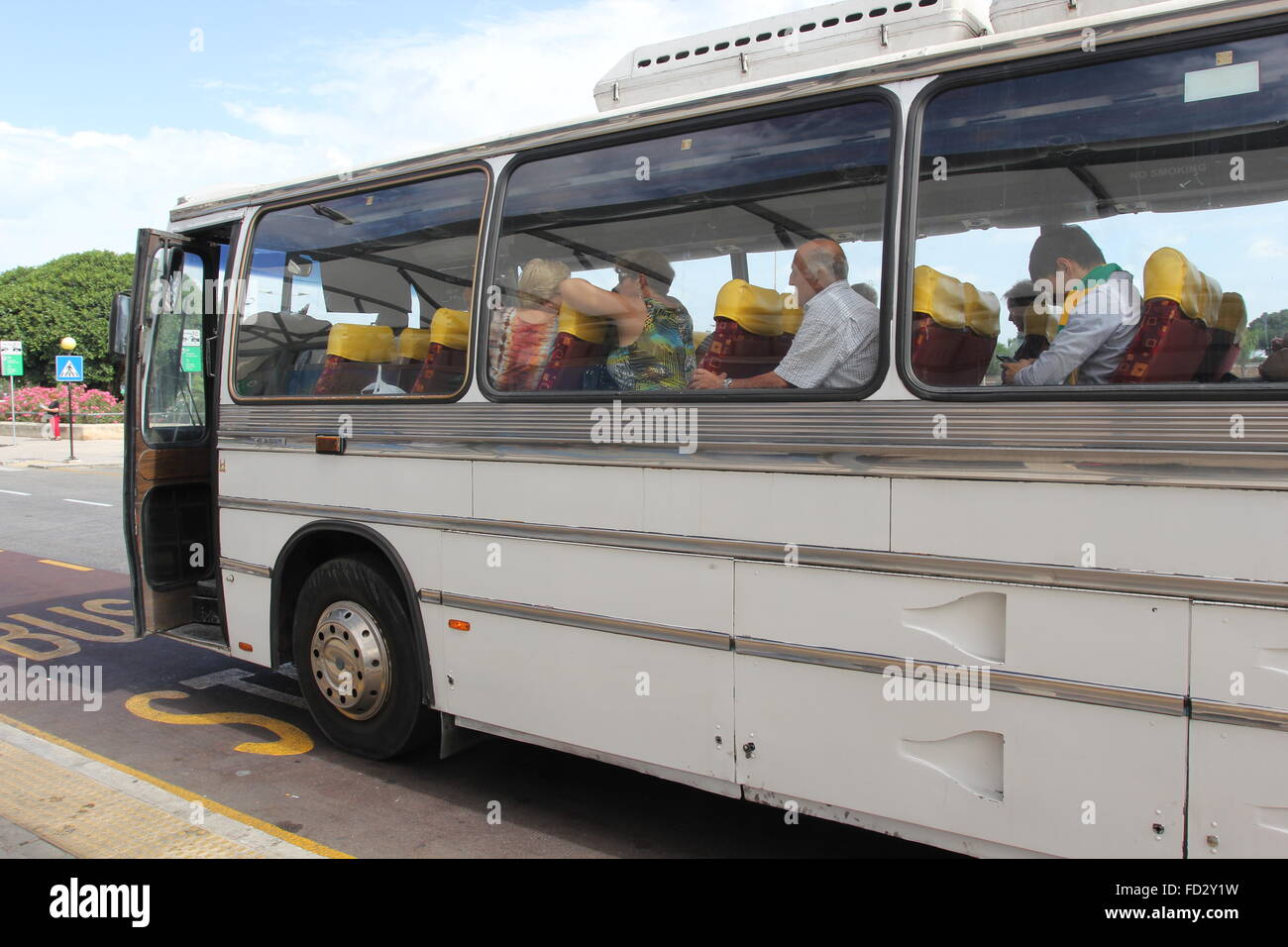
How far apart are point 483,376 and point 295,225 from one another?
5.70 ft

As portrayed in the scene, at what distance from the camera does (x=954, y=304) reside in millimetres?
3195

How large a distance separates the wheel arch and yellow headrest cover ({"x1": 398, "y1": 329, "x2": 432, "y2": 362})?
0.86 metres

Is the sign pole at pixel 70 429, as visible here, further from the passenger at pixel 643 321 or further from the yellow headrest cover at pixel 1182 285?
the yellow headrest cover at pixel 1182 285

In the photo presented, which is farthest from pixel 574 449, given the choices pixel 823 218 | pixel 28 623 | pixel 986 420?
pixel 28 623

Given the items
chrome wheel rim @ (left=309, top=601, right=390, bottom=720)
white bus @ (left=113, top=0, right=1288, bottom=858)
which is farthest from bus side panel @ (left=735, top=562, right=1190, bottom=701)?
chrome wheel rim @ (left=309, top=601, right=390, bottom=720)

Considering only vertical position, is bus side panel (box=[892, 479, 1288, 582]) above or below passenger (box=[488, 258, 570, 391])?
below

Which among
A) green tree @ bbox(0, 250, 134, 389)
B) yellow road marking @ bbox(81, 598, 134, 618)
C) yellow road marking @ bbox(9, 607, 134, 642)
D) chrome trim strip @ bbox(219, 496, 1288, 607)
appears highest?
green tree @ bbox(0, 250, 134, 389)

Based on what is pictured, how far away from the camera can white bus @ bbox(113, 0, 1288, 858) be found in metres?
2.76

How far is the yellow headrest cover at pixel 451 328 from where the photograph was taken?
14.3 feet

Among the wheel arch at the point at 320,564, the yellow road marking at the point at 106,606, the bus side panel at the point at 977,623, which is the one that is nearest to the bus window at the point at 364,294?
the wheel arch at the point at 320,564

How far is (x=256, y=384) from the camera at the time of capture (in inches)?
206

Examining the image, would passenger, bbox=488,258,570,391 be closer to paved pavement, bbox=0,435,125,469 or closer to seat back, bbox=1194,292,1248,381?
seat back, bbox=1194,292,1248,381

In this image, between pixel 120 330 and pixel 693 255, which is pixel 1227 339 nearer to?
pixel 693 255

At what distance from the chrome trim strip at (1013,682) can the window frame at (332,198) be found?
1.80 m
